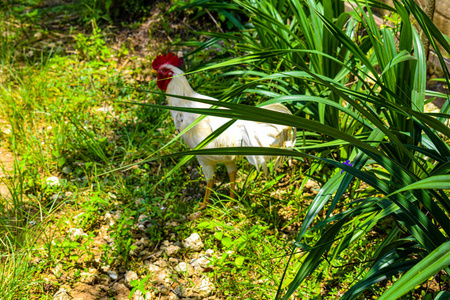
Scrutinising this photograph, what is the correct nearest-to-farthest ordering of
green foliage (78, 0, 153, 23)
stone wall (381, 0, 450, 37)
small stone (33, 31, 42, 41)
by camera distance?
stone wall (381, 0, 450, 37)
small stone (33, 31, 42, 41)
green foliage (78, 0, 153, 23)

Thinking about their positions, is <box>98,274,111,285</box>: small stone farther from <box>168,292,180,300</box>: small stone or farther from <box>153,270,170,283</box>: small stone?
<box>168,292,180,300</box>: small stone

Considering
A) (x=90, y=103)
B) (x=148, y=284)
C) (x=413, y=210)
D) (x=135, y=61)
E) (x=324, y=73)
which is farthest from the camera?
(x=135, y=61)

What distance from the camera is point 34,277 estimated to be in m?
2.23

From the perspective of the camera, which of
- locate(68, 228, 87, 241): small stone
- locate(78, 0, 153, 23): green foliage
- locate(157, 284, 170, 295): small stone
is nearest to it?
locate(157, 284, 170, 295): small stone

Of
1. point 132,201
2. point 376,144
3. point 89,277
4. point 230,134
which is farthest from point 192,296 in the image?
point 376,144

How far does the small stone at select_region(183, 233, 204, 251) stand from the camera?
244cm

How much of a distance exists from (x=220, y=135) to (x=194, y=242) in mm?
653

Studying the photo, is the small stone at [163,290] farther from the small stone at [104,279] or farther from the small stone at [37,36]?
the small stone at [37,36]

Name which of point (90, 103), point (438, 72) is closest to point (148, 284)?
point (90, 103)

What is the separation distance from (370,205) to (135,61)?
3085mm

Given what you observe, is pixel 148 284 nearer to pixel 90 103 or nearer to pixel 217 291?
pixel 217 291

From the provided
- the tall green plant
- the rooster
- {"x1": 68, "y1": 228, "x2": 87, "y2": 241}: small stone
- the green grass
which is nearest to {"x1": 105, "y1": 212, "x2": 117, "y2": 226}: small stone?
the green grass

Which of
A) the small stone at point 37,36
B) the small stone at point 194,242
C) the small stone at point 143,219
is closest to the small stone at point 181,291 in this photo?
the small stone at point 194,242

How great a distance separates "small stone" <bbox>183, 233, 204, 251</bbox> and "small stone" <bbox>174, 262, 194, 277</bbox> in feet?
0.36
